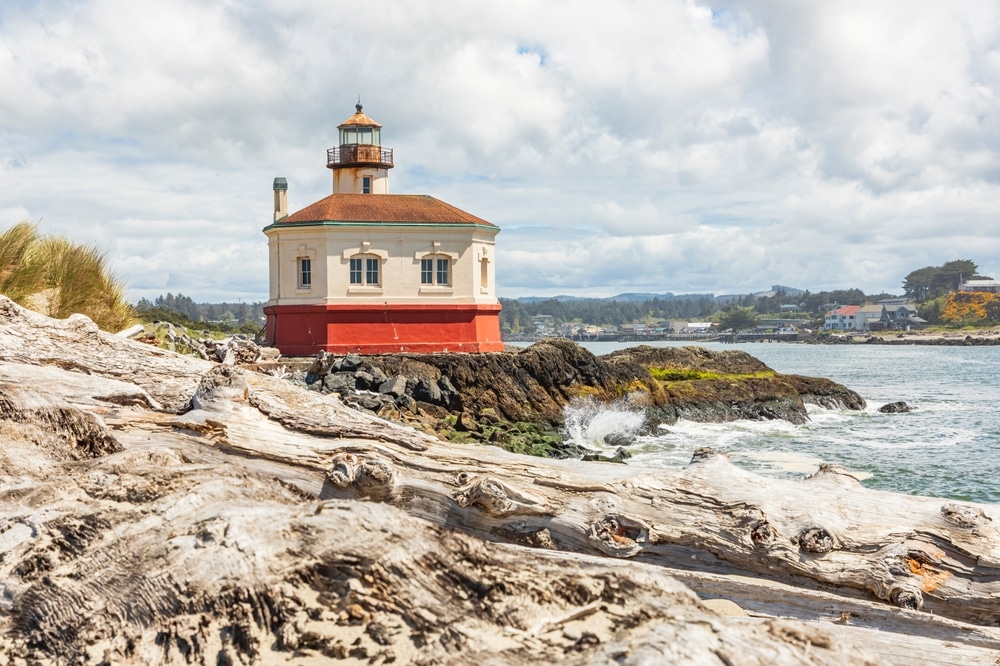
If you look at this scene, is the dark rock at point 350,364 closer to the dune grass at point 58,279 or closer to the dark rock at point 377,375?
the dark rock at point 377,375

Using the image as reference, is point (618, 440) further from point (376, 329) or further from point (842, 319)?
point (842, 319)

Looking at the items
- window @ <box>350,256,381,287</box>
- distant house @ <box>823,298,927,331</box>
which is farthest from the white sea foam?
distant house @ <box>823,298,927,331</box>

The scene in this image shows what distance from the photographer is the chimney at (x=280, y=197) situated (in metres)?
27.7

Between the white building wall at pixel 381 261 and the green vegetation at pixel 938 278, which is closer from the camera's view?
the white building wall at pixel 381 261

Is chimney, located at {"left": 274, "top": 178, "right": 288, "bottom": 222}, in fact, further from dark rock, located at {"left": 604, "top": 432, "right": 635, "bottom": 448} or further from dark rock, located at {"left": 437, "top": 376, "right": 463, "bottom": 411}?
dark rock, located at {"left": 604, "top": 432, "right": 635, "bottom": 448}

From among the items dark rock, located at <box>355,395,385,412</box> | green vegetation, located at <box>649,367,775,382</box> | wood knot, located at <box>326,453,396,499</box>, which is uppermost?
wood knot, located at <box>326,453,396,499</box>

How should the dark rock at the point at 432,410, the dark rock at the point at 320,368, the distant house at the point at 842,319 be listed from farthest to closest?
the distant house at the point at 842,319 < the dark rock at the point at 320,368 < the dark rock at the point at 432,410

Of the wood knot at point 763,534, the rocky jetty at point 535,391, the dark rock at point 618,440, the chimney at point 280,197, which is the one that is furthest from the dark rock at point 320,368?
the wood knot at point 763,534

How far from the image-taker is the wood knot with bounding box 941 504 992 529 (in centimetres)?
487

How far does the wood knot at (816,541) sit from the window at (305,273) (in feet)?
68.8

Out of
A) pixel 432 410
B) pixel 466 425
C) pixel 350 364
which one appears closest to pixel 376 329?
pixel 350 364

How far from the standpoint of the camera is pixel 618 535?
512 cm

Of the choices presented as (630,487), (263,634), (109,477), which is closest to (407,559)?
(263,634)

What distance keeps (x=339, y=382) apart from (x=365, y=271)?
6402 millimetres
